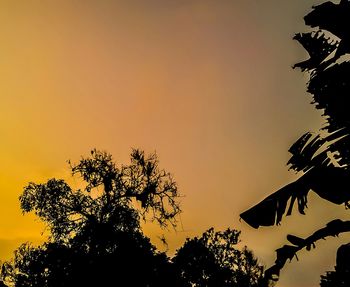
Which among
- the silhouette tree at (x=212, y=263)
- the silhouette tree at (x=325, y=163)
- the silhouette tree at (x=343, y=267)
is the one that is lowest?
the silhouette tree at (x=343, y=267)

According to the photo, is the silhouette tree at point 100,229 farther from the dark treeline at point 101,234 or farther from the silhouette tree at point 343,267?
the silhouette tree at point 343,267

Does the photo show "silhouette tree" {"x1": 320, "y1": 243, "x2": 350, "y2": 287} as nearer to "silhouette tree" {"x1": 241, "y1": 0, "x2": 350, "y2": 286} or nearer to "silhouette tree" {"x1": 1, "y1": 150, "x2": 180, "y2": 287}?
"silhouette tree" {"x1": 241, "y1": 0, "x2": 350, "y2": 286}

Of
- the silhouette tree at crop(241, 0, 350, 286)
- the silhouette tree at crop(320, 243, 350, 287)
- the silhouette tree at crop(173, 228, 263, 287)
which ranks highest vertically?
the silhouette tree at crop(173, 228, 263, 287)

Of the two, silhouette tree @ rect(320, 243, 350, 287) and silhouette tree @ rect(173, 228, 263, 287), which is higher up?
silhouette tree @ rect(173, 228, 263, 287)

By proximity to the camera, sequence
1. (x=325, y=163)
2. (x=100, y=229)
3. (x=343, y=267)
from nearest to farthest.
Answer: (x=343, y=267) < (x=325, y=163) < (x=100, y=229)

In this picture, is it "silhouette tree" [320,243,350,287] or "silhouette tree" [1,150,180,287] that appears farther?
"silhouette tree" [1,150,180,287]

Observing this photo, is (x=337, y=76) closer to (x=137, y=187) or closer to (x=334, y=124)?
(x=334, y=124)

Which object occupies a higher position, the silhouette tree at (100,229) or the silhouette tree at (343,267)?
the silhouette tree at (100,229)

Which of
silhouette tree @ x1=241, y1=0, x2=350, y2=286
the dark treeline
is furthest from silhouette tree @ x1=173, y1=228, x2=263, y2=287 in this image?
silhouette tree @ x1=241, y1=0, x2=350, y2=286

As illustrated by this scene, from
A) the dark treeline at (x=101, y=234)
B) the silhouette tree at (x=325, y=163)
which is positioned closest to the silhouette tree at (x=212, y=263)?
the dark treeline at (x=101, y=234)

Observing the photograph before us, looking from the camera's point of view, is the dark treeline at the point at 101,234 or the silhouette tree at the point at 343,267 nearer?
the silhouette tree at the point at 343,267

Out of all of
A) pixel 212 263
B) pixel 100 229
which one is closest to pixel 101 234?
pixel 100 229

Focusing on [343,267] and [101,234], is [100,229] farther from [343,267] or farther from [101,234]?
[343,267]

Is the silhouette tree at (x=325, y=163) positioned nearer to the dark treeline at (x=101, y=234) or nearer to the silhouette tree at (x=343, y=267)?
the silhouette tree at (x=343, y=267)
